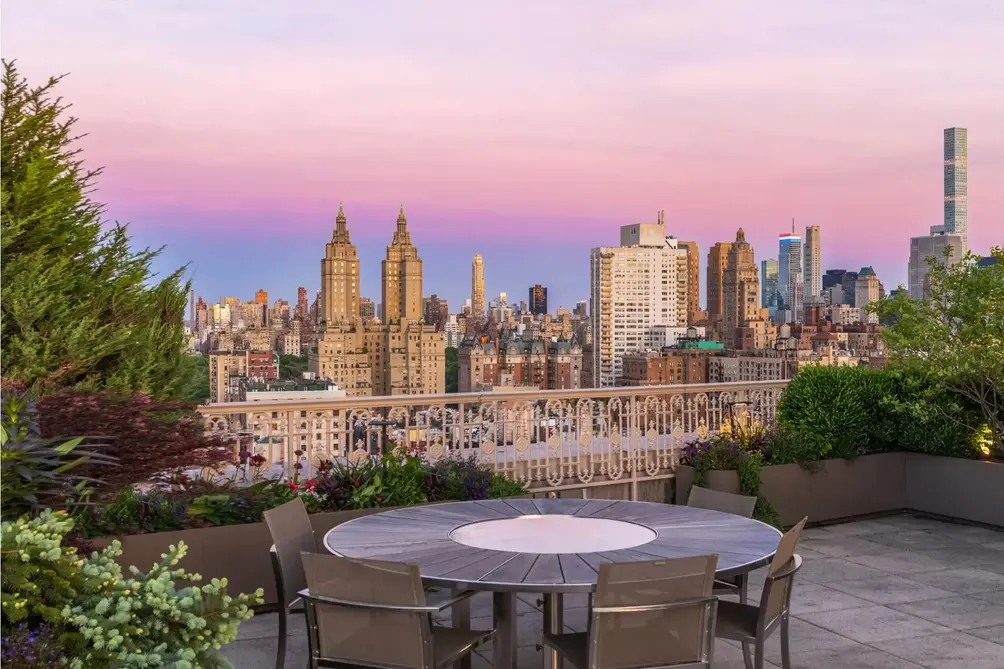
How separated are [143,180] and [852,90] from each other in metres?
11.1

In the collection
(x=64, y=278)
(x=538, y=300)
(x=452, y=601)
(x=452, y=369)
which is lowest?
(x=452, y=601)

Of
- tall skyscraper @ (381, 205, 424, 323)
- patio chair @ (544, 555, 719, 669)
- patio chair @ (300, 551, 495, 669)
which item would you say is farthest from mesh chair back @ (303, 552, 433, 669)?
tall skyscraper @ (381, 205, 424, 323)

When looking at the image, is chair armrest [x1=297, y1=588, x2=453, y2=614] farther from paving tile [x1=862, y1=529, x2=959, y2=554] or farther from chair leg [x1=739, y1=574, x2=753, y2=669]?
paving tile [x1=862, y1=529, x2=959, y2=554]

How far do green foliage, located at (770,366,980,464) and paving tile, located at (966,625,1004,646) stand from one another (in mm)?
3055

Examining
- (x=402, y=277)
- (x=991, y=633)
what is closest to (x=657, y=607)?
(x=991, y=633)

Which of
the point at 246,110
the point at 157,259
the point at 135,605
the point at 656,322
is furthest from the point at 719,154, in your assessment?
the point at 135,605

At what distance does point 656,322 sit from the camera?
22.6m

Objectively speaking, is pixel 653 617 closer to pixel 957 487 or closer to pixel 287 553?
pixel 287 553

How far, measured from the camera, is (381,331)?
19078mm

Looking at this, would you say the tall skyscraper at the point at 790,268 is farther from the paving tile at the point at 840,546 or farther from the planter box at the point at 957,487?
the paving tile at the point at 840,546

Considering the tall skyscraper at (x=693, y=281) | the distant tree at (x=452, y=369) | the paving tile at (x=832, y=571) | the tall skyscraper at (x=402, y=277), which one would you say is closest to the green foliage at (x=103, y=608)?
the paving tile at (x=832, y=571)

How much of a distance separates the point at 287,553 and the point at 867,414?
20.8ft

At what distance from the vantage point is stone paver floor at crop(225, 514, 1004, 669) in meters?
5.02

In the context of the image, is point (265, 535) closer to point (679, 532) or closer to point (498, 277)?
point (679, 532)
